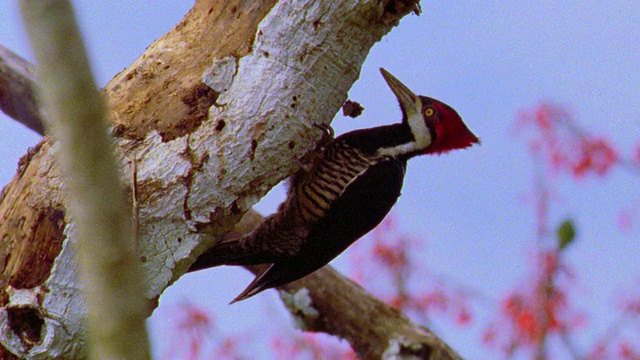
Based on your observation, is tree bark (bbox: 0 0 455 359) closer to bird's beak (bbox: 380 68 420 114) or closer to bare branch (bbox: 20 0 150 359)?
bird's beak (bbox: 380 68 420 114)

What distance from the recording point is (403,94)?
11.6 feet

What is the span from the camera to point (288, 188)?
3.24m

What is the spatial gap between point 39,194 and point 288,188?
100 cm

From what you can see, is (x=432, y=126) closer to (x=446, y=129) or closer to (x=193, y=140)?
(x=446, y=129)

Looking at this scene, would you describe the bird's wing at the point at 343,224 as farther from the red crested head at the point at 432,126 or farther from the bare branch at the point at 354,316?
the bare branch at the point at 354,316

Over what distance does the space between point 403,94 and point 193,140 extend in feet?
4.01

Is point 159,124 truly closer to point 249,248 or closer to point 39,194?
point 39,194

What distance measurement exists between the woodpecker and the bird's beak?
9.3 inches

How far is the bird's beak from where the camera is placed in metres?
3.50

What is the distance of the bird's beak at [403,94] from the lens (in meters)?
3.50

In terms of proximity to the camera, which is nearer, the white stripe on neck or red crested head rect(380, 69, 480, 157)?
the white stripe on neck

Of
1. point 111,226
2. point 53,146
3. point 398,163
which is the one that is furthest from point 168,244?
point 111,226

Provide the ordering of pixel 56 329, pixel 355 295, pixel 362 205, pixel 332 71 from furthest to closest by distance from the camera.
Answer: pixel 355 295 → pixel 362 205 → pixel 332 71 → pixel 56 329

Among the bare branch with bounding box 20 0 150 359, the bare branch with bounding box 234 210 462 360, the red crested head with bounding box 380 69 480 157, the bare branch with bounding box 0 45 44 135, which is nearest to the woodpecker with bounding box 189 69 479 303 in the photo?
the red crested head with bounding box 380 69 480 157
